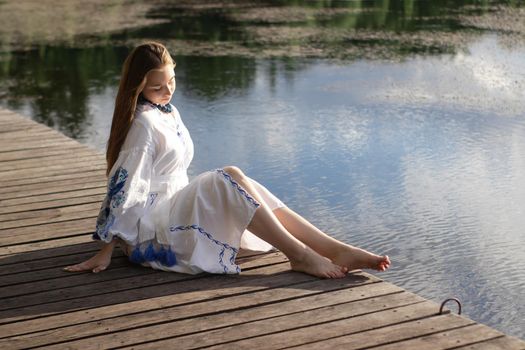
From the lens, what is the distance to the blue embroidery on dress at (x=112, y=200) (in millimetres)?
3383

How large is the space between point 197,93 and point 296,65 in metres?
1.18

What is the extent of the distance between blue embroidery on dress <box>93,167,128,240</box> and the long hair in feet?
0.28

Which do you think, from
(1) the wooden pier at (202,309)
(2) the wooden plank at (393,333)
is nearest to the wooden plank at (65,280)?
(1) the wooden pier at (202,309)

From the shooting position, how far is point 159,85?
3.43 metres

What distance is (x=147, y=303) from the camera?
3121mm

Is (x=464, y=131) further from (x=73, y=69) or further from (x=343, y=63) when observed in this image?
(x=73, y=69)

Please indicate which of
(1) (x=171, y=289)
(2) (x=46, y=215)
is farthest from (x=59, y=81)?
(1) (x=171, y=289)

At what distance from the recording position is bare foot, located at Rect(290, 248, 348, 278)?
328 cm

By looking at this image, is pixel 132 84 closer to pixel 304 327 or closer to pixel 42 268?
pixel 42 268

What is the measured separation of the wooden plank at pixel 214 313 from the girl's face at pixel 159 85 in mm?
764

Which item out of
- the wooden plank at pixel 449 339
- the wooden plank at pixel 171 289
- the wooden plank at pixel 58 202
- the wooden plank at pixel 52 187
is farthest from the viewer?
the wooden plank at pixel 52 187

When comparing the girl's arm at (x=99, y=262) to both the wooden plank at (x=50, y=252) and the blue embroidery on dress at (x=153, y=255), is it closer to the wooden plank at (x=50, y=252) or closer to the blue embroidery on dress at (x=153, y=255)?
the blue embroidery on dress at (x=153, y=255)

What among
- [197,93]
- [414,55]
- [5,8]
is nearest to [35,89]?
[197,93]

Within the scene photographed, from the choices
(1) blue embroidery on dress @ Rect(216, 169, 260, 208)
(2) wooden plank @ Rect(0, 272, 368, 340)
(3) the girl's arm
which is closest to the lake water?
(2) wooden plank @ Rect(0, 272, 368, 340)
